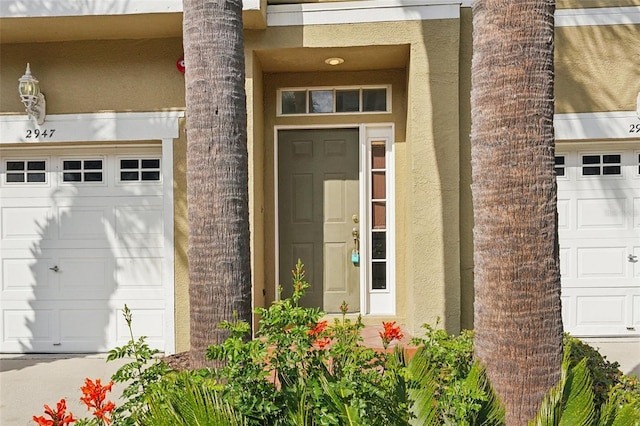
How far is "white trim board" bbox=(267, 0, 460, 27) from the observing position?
4.85m

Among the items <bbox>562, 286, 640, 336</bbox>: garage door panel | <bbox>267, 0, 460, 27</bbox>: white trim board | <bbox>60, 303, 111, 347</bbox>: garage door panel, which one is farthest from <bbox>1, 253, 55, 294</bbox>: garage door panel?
<bbox>562, 286, 640, 336</bbox>: garage door panel

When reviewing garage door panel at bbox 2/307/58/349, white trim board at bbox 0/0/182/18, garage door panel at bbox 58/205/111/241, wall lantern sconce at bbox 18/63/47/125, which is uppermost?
white trim board at bbox 0/0/182/18

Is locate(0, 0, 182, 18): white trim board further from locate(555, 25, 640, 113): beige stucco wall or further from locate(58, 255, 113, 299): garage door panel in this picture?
locate(555, 25, 640, 113): beige stucco wall

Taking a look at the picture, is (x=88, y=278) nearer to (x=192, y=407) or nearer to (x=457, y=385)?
(x=192, y=407)

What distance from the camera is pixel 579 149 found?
5301 mm

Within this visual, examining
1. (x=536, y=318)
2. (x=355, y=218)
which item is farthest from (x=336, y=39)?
(x=536, y=318)

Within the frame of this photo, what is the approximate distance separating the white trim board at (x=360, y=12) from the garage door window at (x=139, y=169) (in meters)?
2.26

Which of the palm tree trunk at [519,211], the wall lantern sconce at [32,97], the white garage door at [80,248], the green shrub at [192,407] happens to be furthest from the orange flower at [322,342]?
the wall lantern sconce at [32,97]

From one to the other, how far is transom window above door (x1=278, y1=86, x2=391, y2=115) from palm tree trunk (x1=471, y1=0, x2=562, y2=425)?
131 inches

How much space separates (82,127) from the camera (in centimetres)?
524

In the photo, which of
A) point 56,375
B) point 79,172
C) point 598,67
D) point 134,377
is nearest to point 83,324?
point 56,375

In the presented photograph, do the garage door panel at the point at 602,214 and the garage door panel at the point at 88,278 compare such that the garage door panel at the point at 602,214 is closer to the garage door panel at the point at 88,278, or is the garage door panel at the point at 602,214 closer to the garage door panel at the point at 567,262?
the garage door panel at the point at 567,262

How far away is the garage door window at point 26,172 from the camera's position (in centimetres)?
546

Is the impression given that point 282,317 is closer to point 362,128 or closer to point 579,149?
point 362,128
